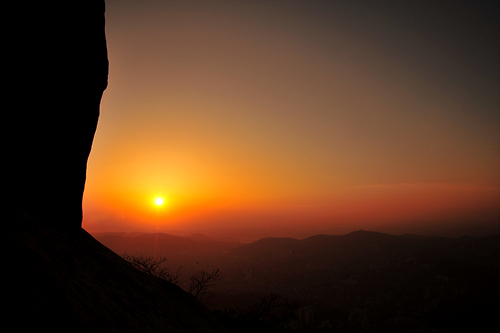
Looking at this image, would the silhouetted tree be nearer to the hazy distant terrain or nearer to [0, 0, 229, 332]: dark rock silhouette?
[0, 0, 229, 332]: dark rock silhouette

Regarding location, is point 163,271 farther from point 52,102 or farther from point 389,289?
point 389,289

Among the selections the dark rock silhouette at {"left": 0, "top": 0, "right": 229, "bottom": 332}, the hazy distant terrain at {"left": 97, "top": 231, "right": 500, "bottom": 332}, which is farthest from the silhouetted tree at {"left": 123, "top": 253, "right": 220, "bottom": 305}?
the hazy distant terrain at {"left": 97, "top": 231, "right": 500, "bottom": 332}

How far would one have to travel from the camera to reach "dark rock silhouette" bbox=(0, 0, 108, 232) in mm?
7348

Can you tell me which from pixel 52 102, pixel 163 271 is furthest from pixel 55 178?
pixel 163 271

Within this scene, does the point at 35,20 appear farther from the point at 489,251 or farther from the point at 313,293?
the point at 489,251

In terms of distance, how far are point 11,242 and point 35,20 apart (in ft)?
27.4

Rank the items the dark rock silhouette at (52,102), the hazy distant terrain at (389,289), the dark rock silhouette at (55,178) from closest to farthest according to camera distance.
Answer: the dark rock silhouette at (55,178) < the dark rock silhouette at (52,102) < the hazy distant terrain at (389,289)

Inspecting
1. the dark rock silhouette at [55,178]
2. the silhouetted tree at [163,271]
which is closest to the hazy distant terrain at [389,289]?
the silhouetted tree at [163,271]

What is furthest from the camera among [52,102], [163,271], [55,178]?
[163,271]

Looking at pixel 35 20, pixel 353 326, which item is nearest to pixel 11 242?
pixel 35 20

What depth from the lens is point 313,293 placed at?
133250mm

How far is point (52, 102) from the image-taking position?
28.2 feet

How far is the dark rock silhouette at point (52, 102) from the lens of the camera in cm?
735

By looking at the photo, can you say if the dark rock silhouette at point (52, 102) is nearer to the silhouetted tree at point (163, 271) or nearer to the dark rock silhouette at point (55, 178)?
the dark rock silhouette at point (55, 178)
